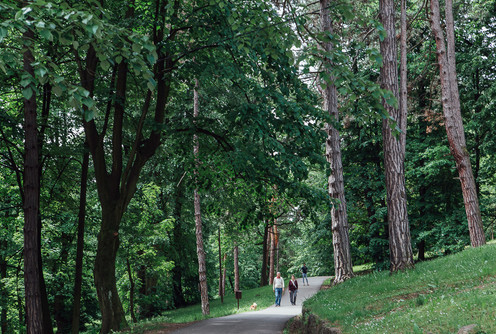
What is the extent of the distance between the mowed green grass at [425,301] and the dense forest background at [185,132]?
272cm

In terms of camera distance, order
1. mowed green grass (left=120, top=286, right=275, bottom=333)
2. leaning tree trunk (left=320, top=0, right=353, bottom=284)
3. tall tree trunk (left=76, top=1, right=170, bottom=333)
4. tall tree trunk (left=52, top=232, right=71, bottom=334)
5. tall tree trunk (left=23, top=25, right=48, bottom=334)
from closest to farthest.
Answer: tall tree trunk (left=23, top=25, right=48, bottom=334) < tall tree trunk (left=76, top=1, right=170, bottom=333) < mowed green grass (left=120, top=286, right=275, bottom=333) < leaning tree trunk (left=320, top=0, right=353, bottom=284) < tall tree trunk (left=52, top=232, right=71, bottom=334)

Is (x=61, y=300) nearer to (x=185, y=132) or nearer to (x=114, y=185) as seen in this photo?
(x=114, y=185)

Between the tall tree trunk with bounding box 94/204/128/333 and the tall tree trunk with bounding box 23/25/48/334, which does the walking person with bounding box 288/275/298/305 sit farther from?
the tall tree trunk with bounding box 23/25/48/334

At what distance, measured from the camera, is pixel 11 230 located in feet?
68.3

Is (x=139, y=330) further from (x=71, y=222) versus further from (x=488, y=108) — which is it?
(x=488, y=108)

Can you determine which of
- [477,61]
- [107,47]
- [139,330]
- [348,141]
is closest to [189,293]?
[348,141]

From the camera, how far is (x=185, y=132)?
13055 mm

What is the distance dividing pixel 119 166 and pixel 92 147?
0.98 m

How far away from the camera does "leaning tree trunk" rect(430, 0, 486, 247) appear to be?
16.2 metres

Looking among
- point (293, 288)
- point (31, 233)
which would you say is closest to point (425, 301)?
point (31, 233)

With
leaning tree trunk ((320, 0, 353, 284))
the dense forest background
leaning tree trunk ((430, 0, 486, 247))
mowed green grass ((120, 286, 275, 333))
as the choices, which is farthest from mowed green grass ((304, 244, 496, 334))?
mowed green grass ((120, 286, 275, 333))

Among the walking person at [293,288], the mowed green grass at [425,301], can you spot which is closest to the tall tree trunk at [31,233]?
the mowed green grass at [425,301]

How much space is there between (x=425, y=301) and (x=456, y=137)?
406 inches

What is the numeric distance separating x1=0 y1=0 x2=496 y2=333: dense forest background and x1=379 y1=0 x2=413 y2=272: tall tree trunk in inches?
67.6
